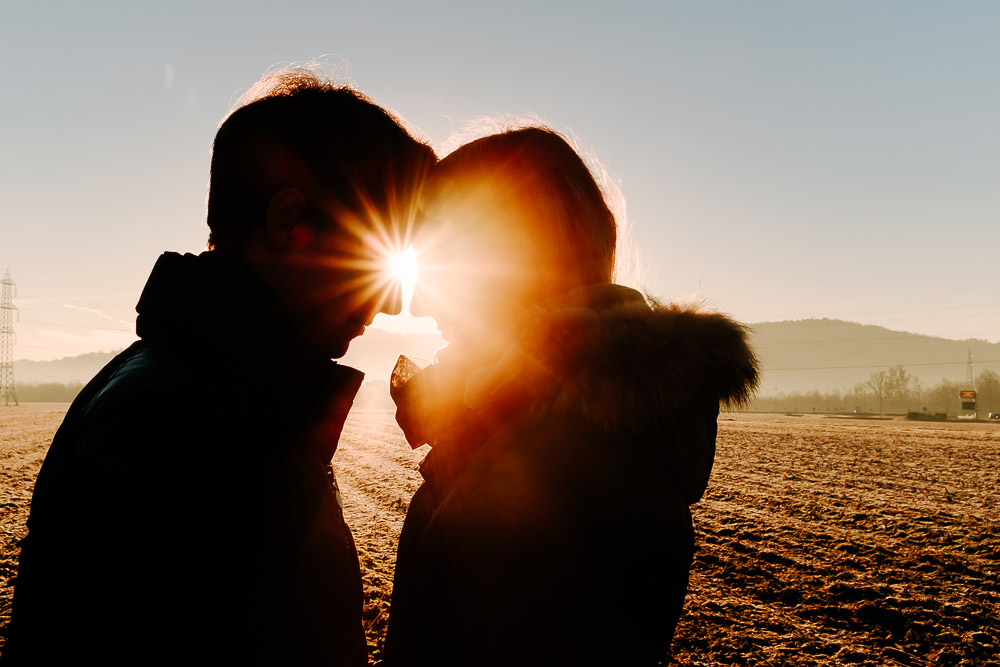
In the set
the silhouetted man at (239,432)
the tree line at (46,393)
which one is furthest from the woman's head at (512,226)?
the tree line at (46,393)

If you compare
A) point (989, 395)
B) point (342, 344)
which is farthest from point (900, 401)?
point (342, 344)

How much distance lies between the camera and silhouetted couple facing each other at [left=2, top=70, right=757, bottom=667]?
33.6 inches

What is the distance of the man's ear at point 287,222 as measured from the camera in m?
1.40

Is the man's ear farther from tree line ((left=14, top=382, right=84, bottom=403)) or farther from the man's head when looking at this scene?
tree line ((left=14, top=382, right=84, bottom=403))

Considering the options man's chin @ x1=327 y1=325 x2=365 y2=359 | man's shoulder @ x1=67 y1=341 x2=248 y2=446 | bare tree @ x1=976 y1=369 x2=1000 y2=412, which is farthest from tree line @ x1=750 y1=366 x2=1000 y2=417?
man's shoulder @ x1=67 y1=341 x2=248 y2=446

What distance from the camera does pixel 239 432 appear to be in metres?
1.03

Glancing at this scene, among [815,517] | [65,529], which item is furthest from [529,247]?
[815,517]

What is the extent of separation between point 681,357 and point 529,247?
2.42 ft

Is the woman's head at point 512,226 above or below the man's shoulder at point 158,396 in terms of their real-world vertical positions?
above

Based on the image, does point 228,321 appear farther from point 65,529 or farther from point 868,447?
point 868,447

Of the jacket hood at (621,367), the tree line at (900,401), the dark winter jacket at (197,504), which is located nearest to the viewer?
the dark winter jacket at (197,504)

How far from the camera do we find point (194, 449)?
94 centimetres

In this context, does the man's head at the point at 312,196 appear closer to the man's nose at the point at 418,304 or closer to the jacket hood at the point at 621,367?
the jacket hood at the point at 621,367

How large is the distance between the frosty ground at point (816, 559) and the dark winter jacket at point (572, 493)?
117mm
